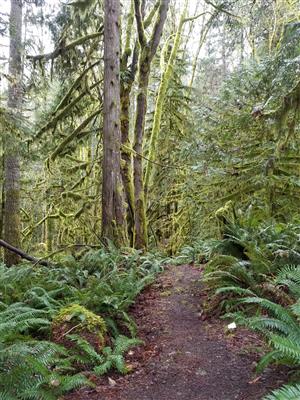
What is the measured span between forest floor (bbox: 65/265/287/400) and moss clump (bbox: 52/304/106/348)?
43 cm

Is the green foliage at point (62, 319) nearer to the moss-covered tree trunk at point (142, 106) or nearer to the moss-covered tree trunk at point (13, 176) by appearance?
the moss-covered tree trunk at point (142, 106)

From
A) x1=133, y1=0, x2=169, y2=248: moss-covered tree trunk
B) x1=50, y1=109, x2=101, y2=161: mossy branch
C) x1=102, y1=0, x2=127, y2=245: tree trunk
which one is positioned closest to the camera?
x1=102, y1=0, x2=127, y2=245: tree trunk

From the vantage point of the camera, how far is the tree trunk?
798cm

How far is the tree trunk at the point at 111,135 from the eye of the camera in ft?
26.2

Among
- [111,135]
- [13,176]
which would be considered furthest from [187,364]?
[13,176]

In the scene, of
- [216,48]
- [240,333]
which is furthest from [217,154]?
[216,48]

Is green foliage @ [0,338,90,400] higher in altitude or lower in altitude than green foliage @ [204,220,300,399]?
lower

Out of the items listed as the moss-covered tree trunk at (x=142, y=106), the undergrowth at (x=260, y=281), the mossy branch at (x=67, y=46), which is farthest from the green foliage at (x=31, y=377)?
the mossy branch at (x=67, y=46)

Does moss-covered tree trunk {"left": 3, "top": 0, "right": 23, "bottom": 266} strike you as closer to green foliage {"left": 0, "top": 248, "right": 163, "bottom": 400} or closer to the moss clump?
green foliage {"left": 0, "top": 248, "right": 163, "bottom": 400}

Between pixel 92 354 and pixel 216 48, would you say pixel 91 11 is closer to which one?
pixel 92 354

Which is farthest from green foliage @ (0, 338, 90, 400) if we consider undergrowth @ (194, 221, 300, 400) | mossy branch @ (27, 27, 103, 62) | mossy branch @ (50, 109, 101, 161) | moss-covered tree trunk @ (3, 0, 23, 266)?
mossy branch @ (27, 27, 103, 62)

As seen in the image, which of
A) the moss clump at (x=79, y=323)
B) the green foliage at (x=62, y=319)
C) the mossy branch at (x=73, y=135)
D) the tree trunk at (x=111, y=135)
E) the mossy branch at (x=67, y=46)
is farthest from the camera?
the mossy branch at (x=73, y=135)

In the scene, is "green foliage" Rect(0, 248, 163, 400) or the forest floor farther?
the forest floor

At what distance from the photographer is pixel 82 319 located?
13.4 feet
